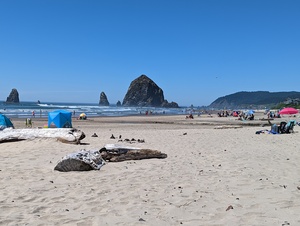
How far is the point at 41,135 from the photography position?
40.7ft

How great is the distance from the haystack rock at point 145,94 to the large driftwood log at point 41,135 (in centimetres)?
15414

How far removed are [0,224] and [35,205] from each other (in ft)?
2.72

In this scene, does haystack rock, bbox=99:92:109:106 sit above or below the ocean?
above

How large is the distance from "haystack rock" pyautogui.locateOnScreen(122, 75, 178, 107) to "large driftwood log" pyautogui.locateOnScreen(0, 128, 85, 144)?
154 metres

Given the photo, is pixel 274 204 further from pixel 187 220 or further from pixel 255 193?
pixel 187 220

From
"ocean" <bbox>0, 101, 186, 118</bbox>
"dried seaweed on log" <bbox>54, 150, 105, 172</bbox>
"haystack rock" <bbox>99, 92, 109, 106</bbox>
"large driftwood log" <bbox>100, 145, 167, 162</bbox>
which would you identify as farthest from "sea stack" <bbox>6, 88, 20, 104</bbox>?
"dried seaweed on log" <bbox>54, 150, 105, 172</bbox>

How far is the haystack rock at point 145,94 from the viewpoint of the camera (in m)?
169

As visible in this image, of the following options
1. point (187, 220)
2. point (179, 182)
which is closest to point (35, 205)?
point (187, 220)

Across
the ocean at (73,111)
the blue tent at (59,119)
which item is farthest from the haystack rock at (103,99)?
the blue tent at (59,119)

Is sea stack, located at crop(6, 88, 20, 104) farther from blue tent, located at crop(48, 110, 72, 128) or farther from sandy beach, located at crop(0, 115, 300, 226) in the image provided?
sandy beach, located at crop(0, 115, 300, 226)

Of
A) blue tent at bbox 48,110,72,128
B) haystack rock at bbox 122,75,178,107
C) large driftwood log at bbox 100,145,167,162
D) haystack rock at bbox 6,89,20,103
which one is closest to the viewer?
large driftwood log at bbox 100,145,167,162

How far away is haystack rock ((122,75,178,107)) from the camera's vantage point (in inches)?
6658

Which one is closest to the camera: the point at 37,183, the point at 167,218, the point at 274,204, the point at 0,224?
the point at 0,224

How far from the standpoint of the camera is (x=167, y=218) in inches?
174
